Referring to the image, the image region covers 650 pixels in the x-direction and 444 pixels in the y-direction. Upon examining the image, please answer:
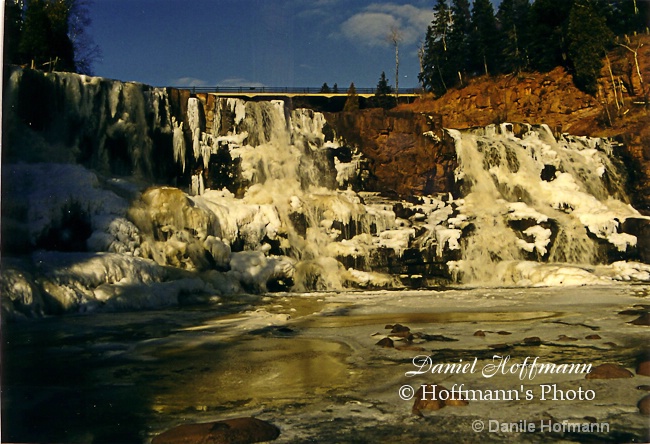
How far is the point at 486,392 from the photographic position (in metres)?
5.85

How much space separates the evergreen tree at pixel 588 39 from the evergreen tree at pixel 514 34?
3089 mm

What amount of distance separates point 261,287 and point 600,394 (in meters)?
12.6

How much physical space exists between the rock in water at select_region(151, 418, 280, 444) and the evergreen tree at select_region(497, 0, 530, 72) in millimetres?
31406

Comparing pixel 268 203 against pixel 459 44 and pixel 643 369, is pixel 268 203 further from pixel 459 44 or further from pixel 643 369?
pixel 459 44

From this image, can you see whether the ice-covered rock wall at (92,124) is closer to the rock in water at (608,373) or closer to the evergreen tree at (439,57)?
the rock in water at (608,373)

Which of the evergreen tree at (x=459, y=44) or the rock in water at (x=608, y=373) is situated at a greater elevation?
the evergreen tree at (x=459, y=44)

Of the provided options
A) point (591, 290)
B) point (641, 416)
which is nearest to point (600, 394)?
point (641, 416)

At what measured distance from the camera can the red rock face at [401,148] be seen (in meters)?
23.6

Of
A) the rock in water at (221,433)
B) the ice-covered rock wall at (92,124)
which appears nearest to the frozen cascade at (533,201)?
the ice-covered rock wall at (92,124)

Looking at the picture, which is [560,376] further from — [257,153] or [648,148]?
[648,148]

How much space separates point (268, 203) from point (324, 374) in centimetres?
1401

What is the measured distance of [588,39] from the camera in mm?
29516

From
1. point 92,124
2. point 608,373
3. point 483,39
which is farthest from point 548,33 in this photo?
point 608,373

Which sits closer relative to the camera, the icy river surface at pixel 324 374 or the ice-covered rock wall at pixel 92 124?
the icy river surface at pixel 324 374
